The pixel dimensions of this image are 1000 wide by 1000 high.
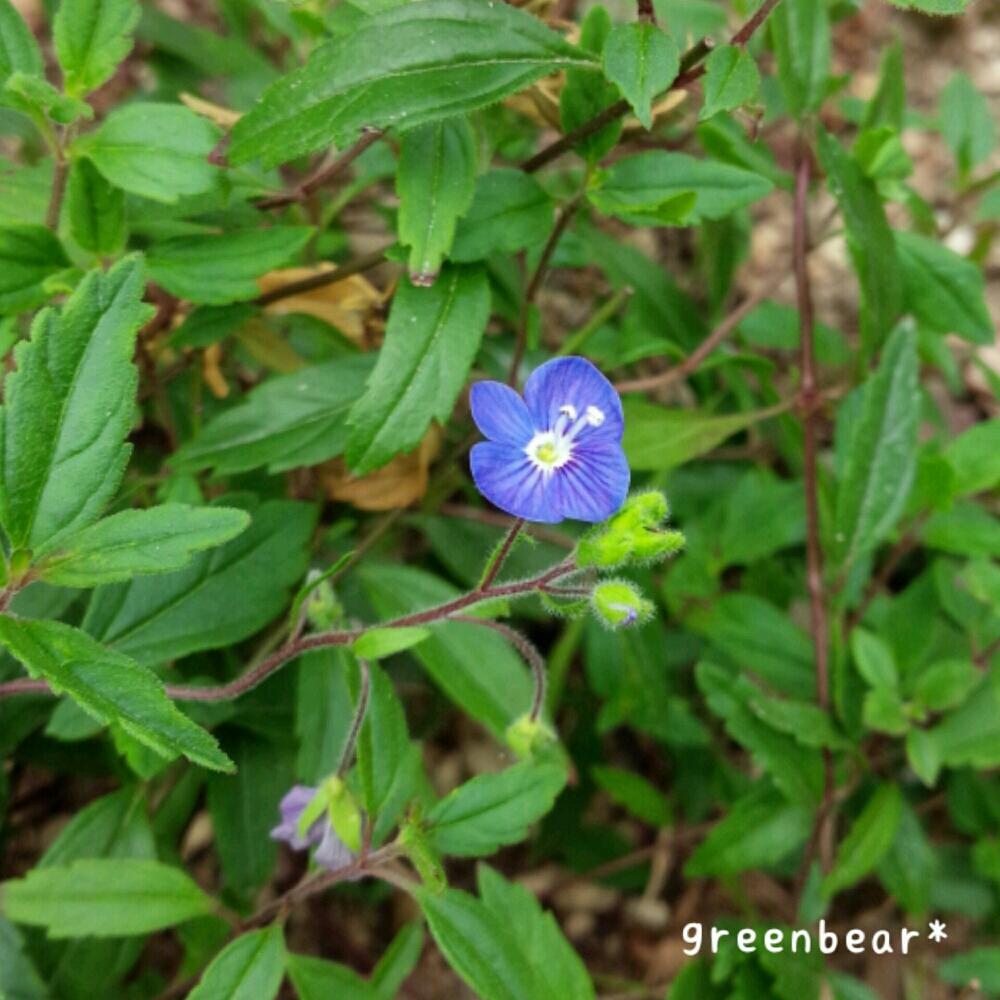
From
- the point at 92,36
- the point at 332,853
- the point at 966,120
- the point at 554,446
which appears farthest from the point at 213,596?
the point at 966,120

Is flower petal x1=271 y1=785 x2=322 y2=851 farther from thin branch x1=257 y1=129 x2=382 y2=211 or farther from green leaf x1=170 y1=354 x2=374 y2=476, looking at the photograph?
thin branch x1=257 y1=129 x2=382 y2=211

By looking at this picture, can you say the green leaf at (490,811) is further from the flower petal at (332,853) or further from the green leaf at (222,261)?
the green leaf at (222,261)

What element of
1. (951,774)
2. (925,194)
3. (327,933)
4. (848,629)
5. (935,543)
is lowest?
(327,933)

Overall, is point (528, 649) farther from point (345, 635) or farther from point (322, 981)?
point (322, 981)

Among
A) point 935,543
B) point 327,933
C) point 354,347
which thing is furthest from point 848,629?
point 327,933

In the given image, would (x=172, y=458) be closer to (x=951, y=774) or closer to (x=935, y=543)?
(x=935, y=543)

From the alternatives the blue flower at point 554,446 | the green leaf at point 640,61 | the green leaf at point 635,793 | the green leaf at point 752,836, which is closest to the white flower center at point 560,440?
the blue flower at point 554,446
